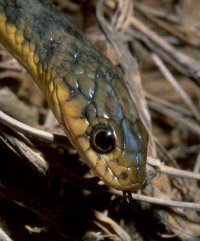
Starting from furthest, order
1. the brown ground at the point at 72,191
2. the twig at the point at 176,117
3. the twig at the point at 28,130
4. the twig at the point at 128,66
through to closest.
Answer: the twig at the point at 176,117 < the twig at the point at 128,66 < the brown ground at the point at 72,191 < the twig at the point at 28,130

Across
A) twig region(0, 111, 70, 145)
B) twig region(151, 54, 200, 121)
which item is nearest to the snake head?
twig region(0, 111, 70, 145)

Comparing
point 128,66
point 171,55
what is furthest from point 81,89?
point 171,55

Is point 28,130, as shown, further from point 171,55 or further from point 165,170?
point 171,55

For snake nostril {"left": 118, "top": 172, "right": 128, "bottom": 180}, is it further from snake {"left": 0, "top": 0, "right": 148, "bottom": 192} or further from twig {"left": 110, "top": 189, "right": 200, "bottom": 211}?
twig {"left": 110, "top": 189, "right": 200, "bottom": 211}

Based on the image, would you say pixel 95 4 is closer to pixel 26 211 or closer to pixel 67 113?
pixel 67 113

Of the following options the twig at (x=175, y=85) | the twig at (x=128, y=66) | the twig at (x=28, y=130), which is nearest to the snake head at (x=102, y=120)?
the twig at (x=28, y=130)

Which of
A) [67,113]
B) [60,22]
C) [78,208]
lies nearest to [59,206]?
[78,208]

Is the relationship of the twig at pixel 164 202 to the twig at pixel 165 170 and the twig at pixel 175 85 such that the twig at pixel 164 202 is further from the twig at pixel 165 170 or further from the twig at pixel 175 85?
the twig at pixel 175 85
